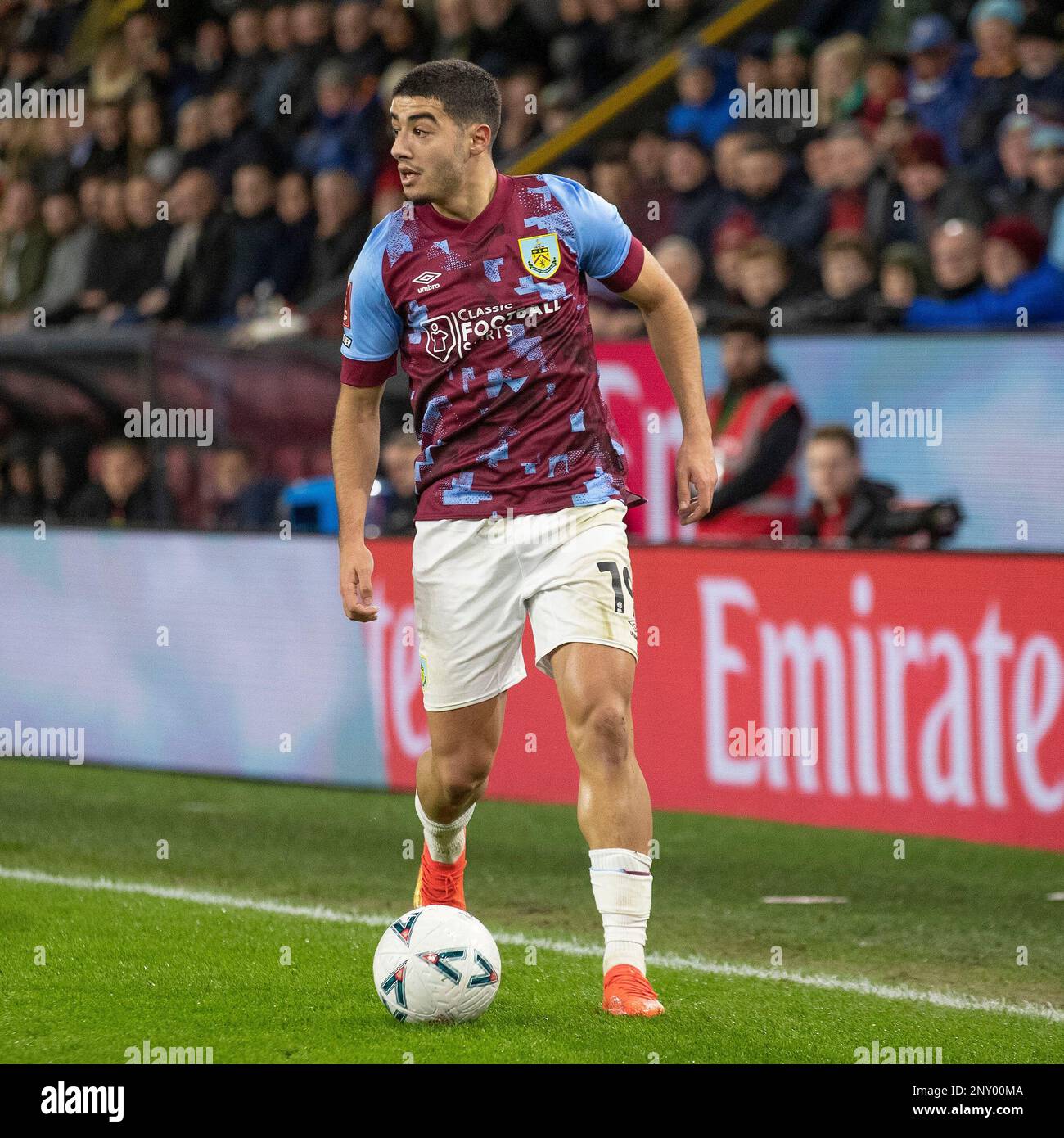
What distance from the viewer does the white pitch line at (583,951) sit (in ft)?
17.5

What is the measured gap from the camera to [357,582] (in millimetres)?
5059

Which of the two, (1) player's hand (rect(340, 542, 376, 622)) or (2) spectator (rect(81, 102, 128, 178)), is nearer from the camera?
(1) player's hand (rect(340, 542, 376, 622))

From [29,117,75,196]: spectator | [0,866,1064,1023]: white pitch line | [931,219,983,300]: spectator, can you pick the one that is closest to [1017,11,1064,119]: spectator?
[931,219,983,300]: spectator

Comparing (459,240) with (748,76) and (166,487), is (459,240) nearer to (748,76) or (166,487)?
(166,487)

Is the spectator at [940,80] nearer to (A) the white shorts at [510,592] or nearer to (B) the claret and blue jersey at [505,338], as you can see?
(B) the claret and blue jersey at [505,338]

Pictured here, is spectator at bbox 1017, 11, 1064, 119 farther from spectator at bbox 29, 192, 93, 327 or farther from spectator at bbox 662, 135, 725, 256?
spectator at bbox 29, 192, 93, 327

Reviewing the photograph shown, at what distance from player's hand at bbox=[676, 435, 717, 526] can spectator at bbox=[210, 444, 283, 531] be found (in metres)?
5.57

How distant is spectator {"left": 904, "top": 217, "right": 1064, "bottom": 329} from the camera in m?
8.94

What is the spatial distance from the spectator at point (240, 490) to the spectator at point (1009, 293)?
11.4 ft

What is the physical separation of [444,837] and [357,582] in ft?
2.72

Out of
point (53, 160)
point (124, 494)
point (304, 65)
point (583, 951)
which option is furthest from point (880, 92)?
point (53, 160)

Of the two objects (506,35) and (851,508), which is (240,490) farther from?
(506,35)

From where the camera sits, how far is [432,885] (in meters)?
5.55
